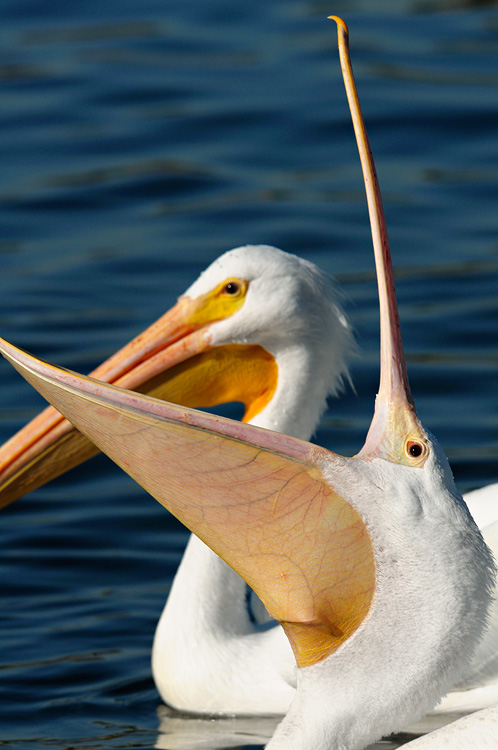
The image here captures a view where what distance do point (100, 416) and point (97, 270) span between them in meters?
5.32

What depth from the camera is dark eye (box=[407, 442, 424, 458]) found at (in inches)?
104

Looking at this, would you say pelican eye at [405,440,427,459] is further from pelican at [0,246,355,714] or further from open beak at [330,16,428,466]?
pelican at [0,246,355,714]

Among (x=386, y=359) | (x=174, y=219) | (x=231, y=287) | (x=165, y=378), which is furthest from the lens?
(x=174, y=219)

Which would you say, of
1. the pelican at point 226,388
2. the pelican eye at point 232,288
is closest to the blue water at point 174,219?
the pelican at point 226,388

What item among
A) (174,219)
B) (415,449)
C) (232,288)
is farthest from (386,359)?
(174,219)

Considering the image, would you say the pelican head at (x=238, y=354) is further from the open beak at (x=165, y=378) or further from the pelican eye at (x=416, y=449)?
the pelican eye at (x=416, y=449)

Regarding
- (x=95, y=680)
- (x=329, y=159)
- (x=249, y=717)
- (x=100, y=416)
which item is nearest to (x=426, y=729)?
(x=249, y=717)

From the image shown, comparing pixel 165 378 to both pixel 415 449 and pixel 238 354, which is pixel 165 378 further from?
pixel 415 449

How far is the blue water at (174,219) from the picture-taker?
4.82m

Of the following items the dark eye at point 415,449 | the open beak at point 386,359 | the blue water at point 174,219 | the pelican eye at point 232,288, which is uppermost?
the open beak at point 386,359

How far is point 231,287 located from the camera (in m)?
4.50

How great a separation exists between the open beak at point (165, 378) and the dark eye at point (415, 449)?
6.25 feet

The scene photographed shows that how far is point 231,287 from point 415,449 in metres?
1.94

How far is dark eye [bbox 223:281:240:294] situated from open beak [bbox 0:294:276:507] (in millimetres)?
52
